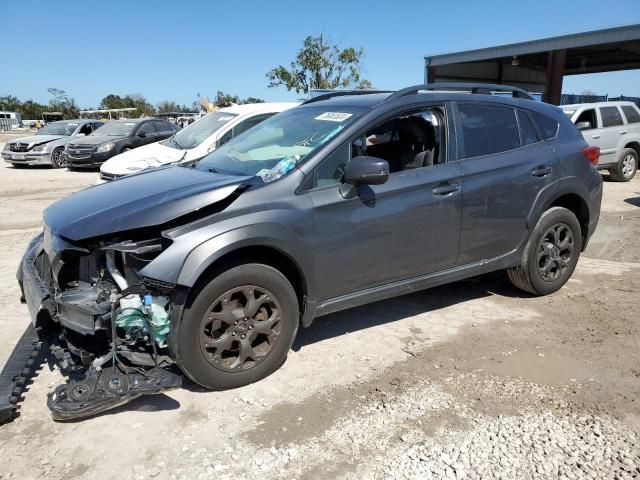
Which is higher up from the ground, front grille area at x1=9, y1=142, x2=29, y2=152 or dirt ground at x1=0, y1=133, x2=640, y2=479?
front grille area at x1=9, y1=142, x2=29, y2=152

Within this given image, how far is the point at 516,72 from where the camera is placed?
109ft

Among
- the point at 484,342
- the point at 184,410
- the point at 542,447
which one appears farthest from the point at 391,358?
the point at 184,410

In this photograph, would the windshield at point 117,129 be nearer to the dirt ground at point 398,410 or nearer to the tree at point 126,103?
the dirt ground at point 398,410

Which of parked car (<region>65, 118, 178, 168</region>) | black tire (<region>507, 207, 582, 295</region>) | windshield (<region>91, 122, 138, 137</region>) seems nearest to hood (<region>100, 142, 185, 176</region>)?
black tire (<region>507, 207, 582, 295</region>)

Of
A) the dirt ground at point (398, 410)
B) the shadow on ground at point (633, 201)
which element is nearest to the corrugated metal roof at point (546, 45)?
the shadow on ground at point (633, 201)

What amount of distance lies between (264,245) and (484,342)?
77.8 inches

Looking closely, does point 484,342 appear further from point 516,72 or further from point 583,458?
point 516,72

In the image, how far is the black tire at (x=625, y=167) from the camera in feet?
40.9

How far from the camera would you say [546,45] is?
69.2ft

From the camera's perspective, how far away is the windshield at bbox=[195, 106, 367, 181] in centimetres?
360

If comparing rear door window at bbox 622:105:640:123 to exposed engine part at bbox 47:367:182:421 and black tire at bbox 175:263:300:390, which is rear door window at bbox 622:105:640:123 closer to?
black tire at bbox 175:263:300:390

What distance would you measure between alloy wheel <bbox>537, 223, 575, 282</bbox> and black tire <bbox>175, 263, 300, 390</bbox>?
256 centimetres

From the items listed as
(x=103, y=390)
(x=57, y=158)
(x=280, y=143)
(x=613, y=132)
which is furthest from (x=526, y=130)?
(x=57, y=158)

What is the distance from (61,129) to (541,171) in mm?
18318
